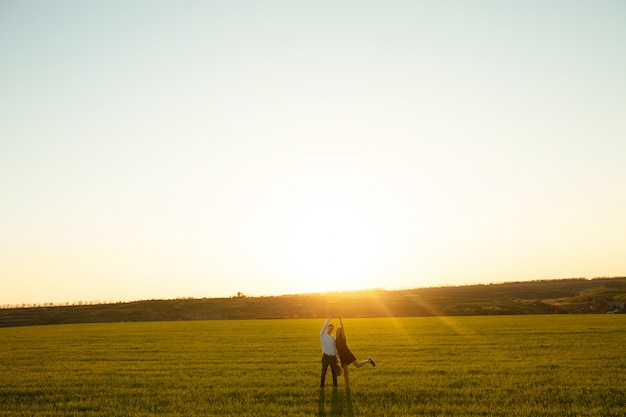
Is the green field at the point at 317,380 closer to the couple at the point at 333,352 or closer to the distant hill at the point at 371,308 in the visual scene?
Answer: the couple at the point at 333,352

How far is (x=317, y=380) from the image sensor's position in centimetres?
2267

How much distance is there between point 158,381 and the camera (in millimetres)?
23188

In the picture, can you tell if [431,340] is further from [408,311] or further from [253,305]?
[253,305]

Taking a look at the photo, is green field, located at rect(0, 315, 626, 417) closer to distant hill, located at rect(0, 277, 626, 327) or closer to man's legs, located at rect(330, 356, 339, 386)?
man's legs, located at rect(330, 356, 339, 386)

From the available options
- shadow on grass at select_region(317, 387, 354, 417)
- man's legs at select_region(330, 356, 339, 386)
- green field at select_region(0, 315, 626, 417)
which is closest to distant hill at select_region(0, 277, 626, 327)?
green field at select_region(0, 315, 626, 417)

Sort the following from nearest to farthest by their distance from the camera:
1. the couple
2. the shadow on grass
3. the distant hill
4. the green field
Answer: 1. the shadow on grass
2. the green field
3. the couple
4. the distant hill

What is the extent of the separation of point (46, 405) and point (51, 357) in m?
17.3

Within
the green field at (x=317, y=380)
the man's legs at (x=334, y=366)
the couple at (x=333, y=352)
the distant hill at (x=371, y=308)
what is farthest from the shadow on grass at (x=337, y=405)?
the distant hill at (x=371, y=308)

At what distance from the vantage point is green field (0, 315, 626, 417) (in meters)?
17.2

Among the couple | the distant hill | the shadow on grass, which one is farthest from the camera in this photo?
the distant hill

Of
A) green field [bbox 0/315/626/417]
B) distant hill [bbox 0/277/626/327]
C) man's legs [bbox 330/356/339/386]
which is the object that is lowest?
distant hill [bbox 0/277/626/327]

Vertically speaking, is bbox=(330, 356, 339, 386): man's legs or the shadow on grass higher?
bbox=(330, 356, 339, 386): man's legs

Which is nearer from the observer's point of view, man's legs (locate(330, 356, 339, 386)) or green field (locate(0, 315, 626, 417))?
green field (locate(0, 315, 626, 417))

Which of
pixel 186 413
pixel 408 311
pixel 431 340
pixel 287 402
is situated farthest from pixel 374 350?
pixel 408 311
